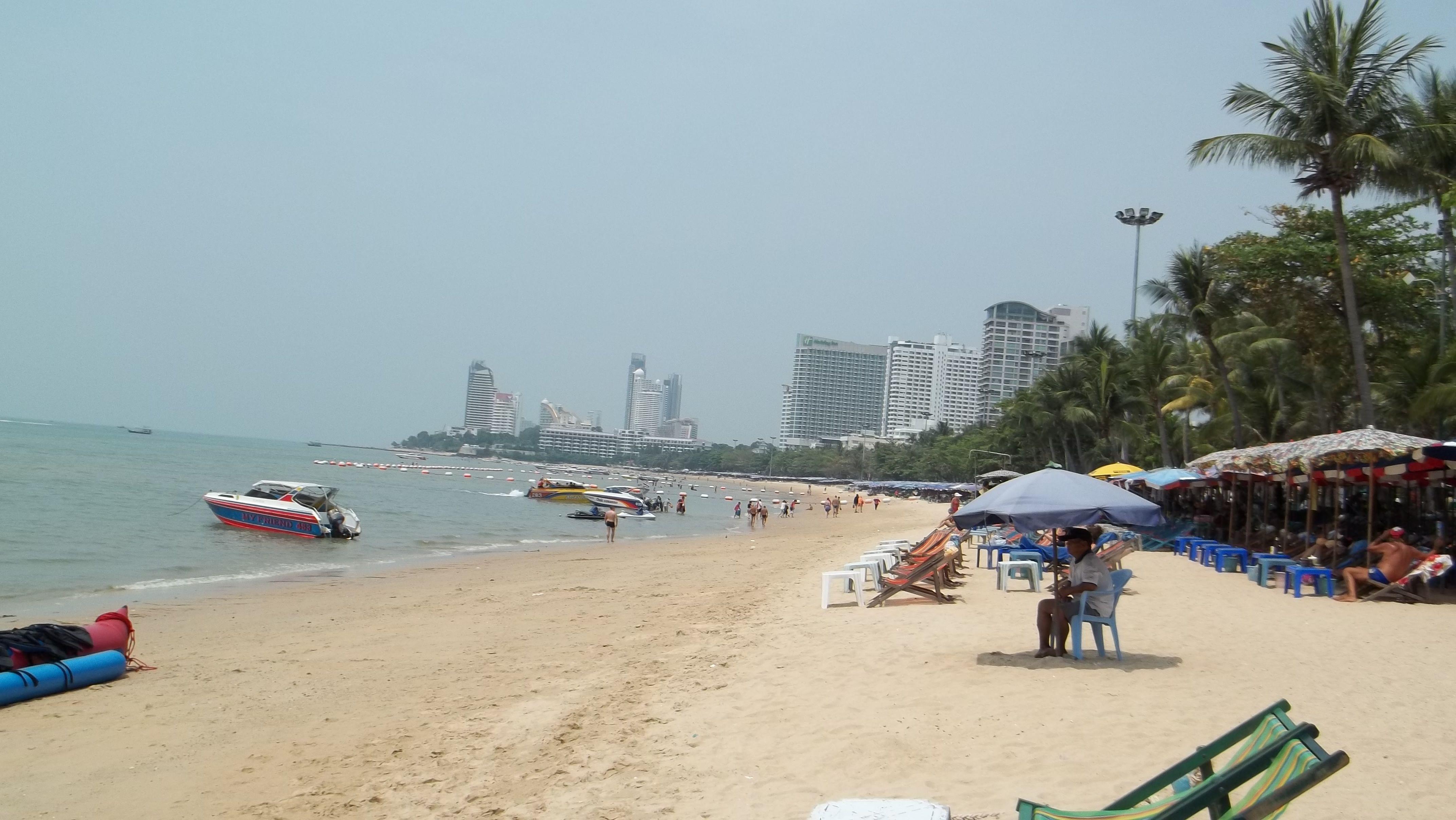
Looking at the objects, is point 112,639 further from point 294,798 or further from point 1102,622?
point 1102,622

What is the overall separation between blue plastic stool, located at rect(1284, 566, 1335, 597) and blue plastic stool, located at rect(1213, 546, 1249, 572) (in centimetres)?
293

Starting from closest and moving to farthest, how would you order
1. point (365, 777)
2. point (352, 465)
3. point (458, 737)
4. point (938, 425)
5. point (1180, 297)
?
1. point (365, 777)
2. point (458, 737)
3. point (1180, 297)
4. point (352, 465)
5. point (938, 425)

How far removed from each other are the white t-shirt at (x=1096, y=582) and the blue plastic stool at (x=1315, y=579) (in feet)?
19.5

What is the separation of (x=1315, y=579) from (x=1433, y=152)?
11.3 metres

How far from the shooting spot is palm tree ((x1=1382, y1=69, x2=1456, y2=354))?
17.9 metres

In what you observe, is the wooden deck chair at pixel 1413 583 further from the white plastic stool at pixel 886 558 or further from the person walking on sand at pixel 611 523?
the person walking on sand at pixel 611 523

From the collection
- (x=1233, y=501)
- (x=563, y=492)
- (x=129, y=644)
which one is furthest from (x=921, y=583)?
(x=563, y=492)

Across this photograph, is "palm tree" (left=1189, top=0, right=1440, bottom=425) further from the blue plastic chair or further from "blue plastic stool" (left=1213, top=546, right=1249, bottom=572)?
the blue plastic chair

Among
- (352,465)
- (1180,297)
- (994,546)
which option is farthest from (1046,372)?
(352,465)

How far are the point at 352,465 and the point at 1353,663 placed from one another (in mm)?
102614

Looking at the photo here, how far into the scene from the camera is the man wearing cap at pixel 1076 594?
7414mm

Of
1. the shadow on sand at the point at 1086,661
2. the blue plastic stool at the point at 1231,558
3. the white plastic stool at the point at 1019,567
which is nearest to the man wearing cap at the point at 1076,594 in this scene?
the shadow on sand at the point at 1086,661

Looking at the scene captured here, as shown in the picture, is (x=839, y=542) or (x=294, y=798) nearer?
(x=294, y=798)

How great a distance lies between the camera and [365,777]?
5586 mm
